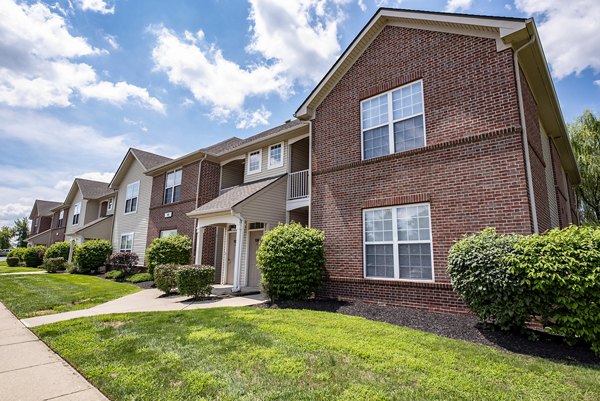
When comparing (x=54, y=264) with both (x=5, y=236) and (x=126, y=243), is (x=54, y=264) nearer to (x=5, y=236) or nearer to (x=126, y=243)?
(x=126, y=243)

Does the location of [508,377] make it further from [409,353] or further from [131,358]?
[131,358]

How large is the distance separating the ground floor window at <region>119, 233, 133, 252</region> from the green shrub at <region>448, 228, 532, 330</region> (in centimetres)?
2091

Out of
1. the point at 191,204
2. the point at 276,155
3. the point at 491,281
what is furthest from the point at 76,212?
the point at 491,281

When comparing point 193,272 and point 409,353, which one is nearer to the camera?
point 409,353

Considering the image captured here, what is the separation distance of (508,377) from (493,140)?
17.4 ft

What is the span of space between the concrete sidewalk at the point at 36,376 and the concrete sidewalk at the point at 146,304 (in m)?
1.99

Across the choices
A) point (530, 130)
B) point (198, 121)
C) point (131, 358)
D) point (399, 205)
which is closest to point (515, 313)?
point (399, 205)

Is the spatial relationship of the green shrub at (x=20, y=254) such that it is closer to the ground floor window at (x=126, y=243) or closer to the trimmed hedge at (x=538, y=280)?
the ground floor window at (x=126, y=243)

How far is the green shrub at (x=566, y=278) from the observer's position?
4770mm

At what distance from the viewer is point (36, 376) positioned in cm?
413

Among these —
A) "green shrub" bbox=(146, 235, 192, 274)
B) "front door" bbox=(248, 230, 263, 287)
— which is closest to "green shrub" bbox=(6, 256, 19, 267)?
"green shrub" bbox=(146, 235, 192, 274)

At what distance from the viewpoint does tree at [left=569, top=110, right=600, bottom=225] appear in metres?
18.2

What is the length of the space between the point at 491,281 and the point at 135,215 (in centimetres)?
Answer: 2180

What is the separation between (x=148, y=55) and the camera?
10891 millimetres
